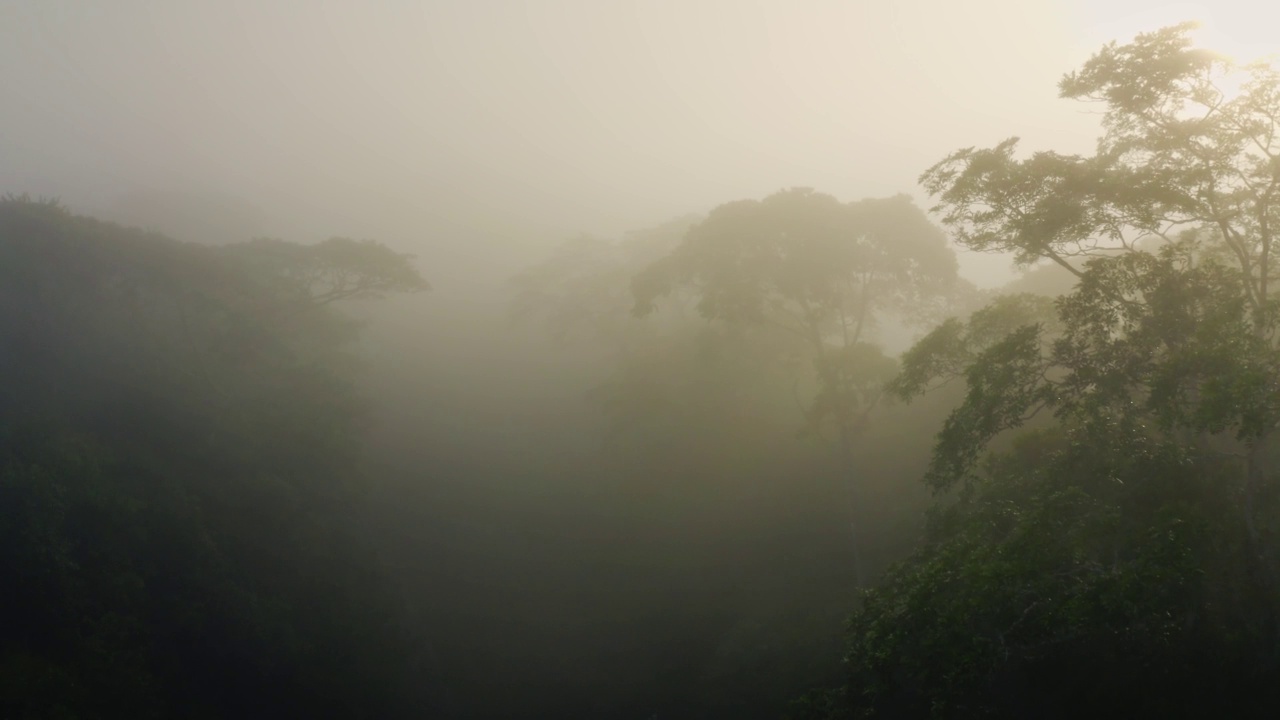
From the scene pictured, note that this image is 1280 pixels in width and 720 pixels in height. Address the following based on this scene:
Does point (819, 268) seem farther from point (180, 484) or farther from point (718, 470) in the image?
point (180, 484)

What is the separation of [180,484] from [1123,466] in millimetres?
20822

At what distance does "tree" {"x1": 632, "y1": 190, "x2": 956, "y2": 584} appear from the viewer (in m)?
19.4

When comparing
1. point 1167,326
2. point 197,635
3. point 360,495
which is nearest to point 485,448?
point 360,495

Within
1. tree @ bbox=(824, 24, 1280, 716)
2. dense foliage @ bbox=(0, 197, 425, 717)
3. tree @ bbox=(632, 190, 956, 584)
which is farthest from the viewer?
tree @ bbox=(632, 190, 956, 584)

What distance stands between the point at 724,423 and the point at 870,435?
5.20 meters

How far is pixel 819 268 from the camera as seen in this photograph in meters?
19.7

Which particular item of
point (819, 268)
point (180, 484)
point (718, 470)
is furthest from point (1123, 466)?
point (180, 484)

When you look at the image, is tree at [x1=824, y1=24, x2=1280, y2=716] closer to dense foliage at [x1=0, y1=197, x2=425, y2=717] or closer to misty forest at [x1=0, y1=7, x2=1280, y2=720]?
misty forest at [x1=0, y1=7, x2=1280, y2=720]

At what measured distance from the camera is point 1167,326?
867 cm

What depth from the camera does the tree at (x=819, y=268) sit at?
19.4 meters

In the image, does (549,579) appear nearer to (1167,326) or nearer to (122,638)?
(122,638)

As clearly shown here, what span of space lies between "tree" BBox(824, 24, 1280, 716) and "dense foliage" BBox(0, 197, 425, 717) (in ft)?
48.0

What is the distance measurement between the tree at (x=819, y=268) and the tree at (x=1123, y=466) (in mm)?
8679

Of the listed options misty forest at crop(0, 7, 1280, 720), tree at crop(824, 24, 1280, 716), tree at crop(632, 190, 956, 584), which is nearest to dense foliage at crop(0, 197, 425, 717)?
misty forest at crop(0, 7, 1280, 720)
